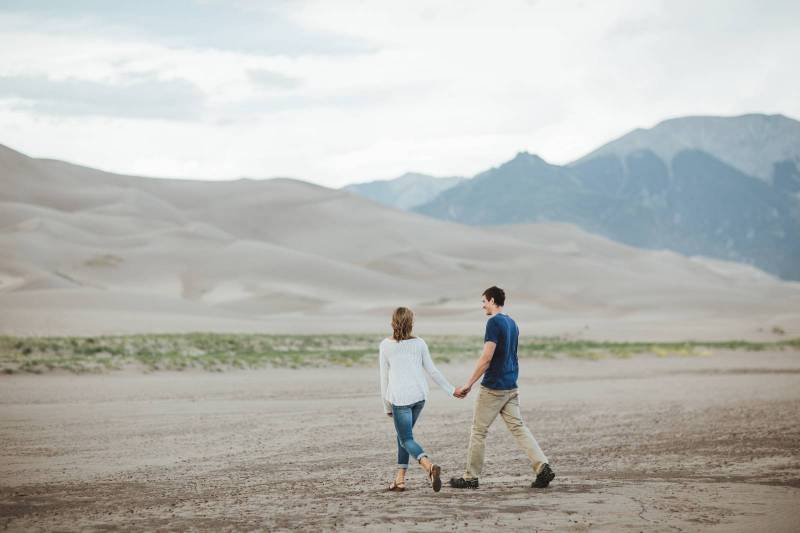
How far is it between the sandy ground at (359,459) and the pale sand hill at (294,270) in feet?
98.3

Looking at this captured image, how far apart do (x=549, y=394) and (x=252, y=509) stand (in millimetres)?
13225

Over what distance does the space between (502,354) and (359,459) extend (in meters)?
3.21

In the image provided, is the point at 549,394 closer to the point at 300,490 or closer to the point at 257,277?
the point at 300,490

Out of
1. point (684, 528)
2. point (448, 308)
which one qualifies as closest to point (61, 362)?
point (684, 528)

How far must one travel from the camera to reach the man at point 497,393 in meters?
9.26

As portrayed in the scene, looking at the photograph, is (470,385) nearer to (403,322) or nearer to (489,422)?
(489,422)

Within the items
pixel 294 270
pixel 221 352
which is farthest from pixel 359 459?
pixel 294 270

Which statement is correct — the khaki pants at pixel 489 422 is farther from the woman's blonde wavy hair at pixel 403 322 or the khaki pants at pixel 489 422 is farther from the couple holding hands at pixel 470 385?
the woman's blonde wavy hair at pixel 403 322

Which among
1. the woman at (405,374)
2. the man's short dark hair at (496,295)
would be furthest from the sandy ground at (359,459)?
the man's short dark hair at (496,295)

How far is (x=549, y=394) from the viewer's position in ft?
68.9

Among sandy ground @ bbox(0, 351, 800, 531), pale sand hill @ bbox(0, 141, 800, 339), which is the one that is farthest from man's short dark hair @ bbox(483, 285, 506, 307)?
pale sand hill @ bbox(0, 141, 800, 339)

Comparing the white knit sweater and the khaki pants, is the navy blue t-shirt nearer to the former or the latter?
the khaki pants

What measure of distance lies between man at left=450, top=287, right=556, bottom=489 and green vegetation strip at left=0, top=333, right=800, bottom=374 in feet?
57.1

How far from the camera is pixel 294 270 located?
102312 mm
